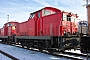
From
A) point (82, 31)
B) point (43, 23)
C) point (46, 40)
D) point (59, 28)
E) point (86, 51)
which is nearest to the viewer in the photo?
point (86, 51)

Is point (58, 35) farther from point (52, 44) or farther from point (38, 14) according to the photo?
point (38, 14)

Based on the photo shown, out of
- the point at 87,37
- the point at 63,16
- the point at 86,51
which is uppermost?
the point at 63,16

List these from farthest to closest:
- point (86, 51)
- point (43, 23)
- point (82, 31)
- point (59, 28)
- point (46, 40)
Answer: point (43, 23)
point (46, 40)
point (59, 28)
point (82, 31)
point (86, 51)

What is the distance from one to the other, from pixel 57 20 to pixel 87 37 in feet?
9.80

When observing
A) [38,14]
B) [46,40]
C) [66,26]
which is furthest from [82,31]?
[38,14]

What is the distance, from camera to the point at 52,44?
10008 mm

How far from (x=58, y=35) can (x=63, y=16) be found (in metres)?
1.35

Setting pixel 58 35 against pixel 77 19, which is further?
pixel 77 19

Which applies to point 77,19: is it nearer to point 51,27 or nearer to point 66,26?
point 66,26

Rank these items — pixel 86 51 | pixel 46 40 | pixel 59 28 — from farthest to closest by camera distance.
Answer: pixel 46 40
pixel 59 28
pixel 86 51

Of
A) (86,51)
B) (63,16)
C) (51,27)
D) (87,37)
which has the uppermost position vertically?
(63,16)

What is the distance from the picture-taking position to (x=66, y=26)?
10.1 meters

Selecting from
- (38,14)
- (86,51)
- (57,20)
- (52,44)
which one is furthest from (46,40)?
(86,51)

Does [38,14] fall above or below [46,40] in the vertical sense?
above
